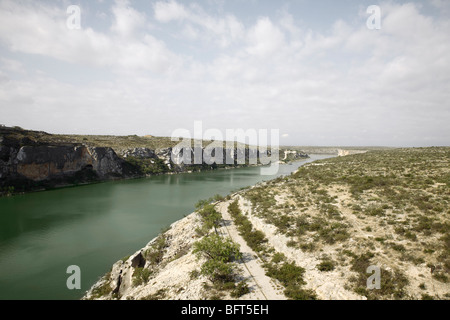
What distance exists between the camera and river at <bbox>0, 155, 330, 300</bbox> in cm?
1861

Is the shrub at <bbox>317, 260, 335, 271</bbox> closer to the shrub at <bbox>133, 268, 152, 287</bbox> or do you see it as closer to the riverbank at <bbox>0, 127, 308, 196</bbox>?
the shrub at <bbox>133, 268, 152, 287</bbox>

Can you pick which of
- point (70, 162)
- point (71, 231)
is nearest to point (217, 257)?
point (71, 231)

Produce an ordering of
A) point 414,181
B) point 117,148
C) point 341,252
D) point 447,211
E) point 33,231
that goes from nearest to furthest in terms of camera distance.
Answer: point 341,252 → point 447,211 → point 414,181 → point 33,231 → point 117,148

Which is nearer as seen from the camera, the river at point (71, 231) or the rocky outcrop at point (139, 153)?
the river at point (71, 231)

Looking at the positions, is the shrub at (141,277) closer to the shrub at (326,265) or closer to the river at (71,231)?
the river at (71,231)

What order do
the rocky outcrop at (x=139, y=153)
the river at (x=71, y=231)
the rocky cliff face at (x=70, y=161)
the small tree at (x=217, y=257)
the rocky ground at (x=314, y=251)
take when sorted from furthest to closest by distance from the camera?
the rocky outcrop at (x=139, y=153) < the rocky cliff face at (x=70, y=161) < the river at (x=71, y=231) < the small tree at (x=217, y=257) < the rocky ground at (x=314, y=251)

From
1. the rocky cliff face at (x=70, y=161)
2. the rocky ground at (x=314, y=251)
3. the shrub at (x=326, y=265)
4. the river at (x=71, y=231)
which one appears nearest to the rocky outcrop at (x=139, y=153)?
the rocky cliff face at (x=70, y=161)

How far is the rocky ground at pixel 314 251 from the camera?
1202 cm

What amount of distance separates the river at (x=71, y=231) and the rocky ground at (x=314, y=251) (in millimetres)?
4224

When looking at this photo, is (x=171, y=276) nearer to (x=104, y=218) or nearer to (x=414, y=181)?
(x=104, y=218)

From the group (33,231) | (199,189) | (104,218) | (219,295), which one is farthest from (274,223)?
(199,189)

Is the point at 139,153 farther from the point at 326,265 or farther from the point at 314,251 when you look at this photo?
the point at 326,265

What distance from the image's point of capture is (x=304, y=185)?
31922 mm
